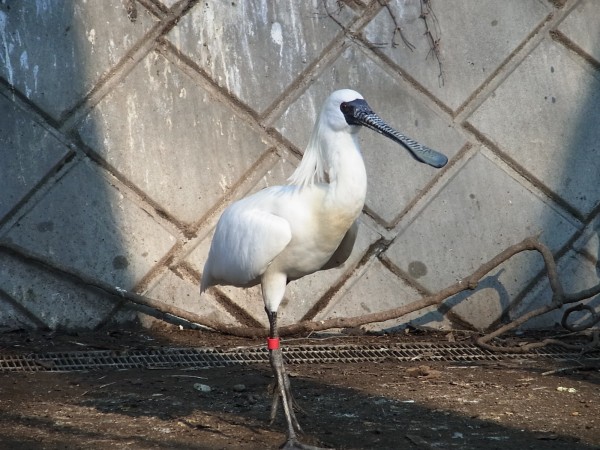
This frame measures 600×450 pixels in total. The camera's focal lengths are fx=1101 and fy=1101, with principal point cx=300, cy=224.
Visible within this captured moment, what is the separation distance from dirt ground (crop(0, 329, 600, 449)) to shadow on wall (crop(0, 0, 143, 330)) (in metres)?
0.26

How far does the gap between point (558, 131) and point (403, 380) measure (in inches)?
61.9

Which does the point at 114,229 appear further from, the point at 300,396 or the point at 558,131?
the point at 558,131

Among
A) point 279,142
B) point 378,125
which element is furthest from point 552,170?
point 378,125

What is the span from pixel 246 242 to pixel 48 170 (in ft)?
4.66

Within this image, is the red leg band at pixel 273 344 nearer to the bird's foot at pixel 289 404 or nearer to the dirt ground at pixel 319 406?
the bird's foot at pixel 289 404

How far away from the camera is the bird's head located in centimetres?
343

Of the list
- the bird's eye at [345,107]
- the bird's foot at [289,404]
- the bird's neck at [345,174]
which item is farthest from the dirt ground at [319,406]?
the bird's eye at [345,107]

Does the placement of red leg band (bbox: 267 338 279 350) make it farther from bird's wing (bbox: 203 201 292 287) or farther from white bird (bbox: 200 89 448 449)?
bird's wing (bbox: 203 201 292 287)

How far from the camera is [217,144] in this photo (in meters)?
4.82

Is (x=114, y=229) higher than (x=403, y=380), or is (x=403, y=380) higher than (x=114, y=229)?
(x=114, y=229)

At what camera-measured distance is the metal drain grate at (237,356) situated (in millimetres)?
4285

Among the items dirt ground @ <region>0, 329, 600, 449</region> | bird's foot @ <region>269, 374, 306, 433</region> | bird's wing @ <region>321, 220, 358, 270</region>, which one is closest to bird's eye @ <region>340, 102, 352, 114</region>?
bird's wing @ <region>321, 220, 358, 270</region>

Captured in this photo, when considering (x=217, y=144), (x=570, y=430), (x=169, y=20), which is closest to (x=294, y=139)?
(x=217, y=144)

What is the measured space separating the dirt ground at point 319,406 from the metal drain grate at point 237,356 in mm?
84
